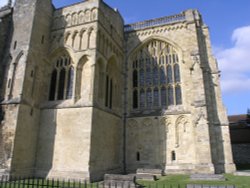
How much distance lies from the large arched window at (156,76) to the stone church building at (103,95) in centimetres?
9

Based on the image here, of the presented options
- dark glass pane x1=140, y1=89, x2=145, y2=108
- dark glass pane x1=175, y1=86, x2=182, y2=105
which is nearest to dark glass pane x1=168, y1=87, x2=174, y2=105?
dark glass pane x1=175, y1=86, x2=182, y2=105

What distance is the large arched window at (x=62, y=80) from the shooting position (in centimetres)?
1512

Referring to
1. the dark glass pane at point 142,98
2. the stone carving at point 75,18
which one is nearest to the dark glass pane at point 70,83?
the stone carving at point 75,18

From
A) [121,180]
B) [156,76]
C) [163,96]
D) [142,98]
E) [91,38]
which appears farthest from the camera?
[156,76]

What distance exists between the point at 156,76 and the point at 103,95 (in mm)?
6159

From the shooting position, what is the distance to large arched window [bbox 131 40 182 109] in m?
18.2

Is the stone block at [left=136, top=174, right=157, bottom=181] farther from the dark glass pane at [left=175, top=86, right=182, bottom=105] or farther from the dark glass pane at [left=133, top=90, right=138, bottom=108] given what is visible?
the dark glass pane at [left=133, top=90, right=138, bottom=108]

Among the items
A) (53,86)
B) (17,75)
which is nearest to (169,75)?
(53,86)

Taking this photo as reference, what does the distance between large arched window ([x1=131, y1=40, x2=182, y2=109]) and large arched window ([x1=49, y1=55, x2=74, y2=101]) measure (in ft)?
21.0

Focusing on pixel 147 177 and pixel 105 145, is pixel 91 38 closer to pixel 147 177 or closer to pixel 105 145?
pixel 105 145

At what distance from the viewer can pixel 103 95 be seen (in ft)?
51.1

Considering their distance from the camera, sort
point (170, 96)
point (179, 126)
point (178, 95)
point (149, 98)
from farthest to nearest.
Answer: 1. point (149, 98)
2. point (170, 96)
3. point (178, 95)
4. point (179, 126)

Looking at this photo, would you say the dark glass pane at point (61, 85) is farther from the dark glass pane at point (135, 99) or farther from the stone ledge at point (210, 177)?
the stone ledge at point (210, 177)

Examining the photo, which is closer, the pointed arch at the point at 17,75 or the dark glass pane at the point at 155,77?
the pointed arch at the point at 17,75
